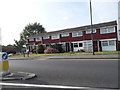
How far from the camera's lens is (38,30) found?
275 ft

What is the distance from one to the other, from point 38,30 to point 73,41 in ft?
154

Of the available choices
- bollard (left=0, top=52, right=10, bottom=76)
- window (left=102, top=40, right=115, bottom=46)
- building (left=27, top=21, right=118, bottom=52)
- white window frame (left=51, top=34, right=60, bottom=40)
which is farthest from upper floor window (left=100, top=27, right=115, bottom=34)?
bollard (left=0, top=52, right=10, bottom=76)

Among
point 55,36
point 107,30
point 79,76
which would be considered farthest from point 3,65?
point 55,36

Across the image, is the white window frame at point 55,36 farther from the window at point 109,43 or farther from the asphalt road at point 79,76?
the asphalt road at point 79,76

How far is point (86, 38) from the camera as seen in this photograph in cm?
3728

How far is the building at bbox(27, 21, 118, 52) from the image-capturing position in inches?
1320

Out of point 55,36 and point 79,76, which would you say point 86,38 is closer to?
point 55,36

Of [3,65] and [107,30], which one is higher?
[107,30]

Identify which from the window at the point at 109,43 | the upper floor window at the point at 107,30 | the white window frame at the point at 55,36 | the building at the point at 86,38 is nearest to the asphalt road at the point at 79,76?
the window at the point at 109,43

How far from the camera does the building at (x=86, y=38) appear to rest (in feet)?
110

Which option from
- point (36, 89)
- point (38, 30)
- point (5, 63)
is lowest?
point (36, 89)

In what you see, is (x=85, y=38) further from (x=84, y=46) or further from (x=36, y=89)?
(x=36, y=89)

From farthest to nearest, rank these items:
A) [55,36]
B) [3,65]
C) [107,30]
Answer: [55,36] < [107,30] < [3,65]

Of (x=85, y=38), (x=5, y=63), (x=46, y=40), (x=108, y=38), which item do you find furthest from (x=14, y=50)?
(x=5, y=63)
